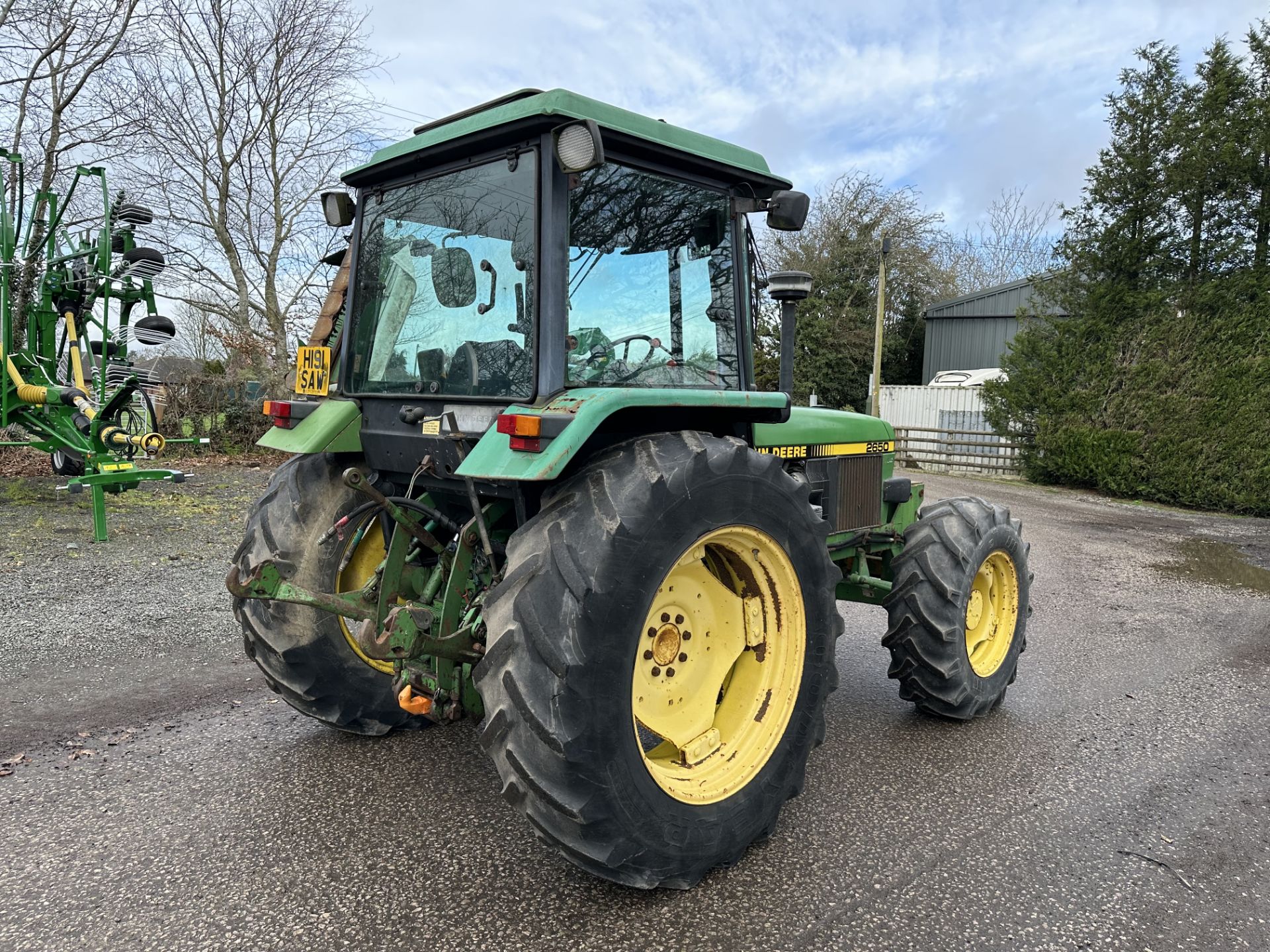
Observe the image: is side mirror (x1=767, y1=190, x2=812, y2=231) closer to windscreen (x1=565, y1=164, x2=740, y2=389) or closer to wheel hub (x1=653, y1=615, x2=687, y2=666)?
windscreen (x1=565, y1=164, x2=740, y2=389)

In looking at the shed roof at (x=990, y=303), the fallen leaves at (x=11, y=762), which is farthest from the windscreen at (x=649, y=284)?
the shed roof at (x=990, y=303)

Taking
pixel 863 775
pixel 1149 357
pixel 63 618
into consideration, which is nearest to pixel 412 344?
pixel 863 775

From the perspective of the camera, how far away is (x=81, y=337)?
8156mm

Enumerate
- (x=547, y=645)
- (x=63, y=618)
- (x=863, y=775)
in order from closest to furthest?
(x=547, y=645)
(x=863, y=775)
(x=63, y=618)

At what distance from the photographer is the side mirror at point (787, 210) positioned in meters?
2.93

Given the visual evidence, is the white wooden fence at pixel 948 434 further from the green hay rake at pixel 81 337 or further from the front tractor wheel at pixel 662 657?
the front tractor wheel at pixel 662 657

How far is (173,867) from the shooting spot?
242 centimetres

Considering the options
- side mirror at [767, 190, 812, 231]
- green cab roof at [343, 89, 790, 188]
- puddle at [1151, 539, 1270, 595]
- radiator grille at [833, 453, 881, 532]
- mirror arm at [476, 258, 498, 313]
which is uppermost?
green cab roof at [343, 89, 790, 188]

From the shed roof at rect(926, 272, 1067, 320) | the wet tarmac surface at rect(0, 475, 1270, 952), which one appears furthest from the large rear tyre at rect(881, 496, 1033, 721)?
the shed roof at rect(926, 272, 1067, 320)

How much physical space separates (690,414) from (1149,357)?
518 inches

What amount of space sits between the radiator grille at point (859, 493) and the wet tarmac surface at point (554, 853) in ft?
2.84

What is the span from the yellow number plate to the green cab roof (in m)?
0.65

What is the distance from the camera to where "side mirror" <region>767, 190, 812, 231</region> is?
2926 mm

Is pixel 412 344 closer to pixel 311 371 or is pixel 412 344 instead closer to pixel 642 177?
pixel 311 371
